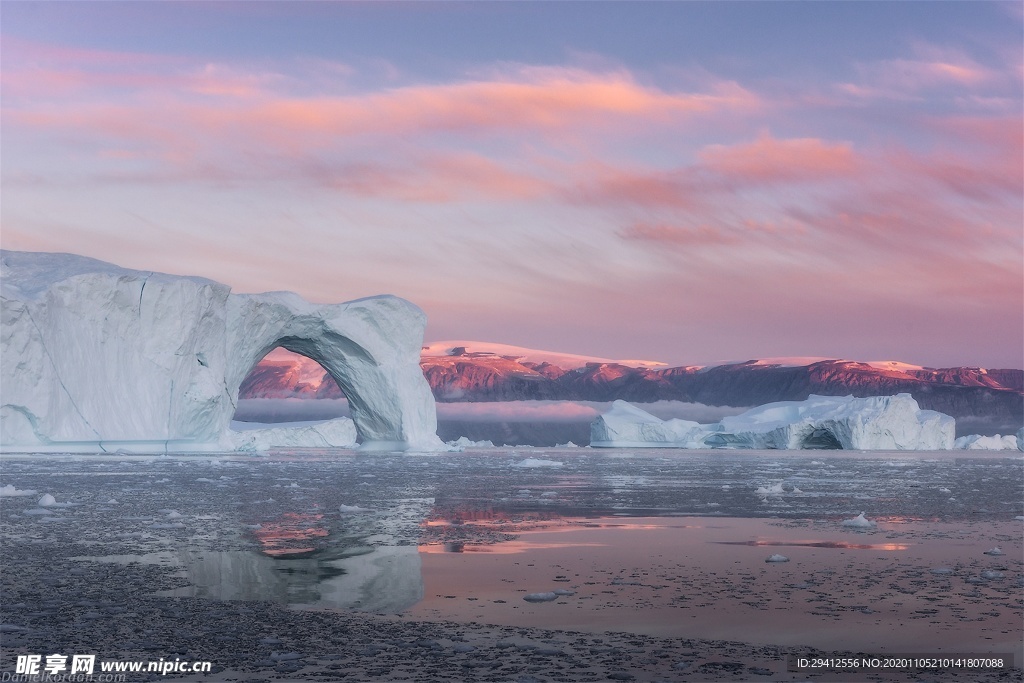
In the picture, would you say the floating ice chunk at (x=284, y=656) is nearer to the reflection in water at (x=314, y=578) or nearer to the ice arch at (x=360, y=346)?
the reflection in water at (x=314, y=578)

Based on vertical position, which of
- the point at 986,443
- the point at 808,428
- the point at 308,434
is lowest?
the point at 986,443

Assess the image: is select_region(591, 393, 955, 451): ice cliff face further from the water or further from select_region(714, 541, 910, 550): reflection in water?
select_region(714, 541, 910, 550): reflection in water

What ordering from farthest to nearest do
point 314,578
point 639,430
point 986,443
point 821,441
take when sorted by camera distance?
point 986,443 < point 639,430 < point 821,441 < point 314,578

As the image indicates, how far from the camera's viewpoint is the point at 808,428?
53844 mm

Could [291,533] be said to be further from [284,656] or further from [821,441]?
[821,441]

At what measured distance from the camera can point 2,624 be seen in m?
4.16

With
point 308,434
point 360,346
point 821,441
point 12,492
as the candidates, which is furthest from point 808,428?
point 12,492

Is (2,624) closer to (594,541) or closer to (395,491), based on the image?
(594,541)

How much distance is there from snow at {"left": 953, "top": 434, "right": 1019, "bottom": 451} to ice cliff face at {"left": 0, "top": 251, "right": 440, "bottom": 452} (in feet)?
163

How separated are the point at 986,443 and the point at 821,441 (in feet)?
52.1

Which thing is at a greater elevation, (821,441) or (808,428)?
(808,428)

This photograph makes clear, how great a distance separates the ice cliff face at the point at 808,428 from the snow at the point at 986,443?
10.2 meters

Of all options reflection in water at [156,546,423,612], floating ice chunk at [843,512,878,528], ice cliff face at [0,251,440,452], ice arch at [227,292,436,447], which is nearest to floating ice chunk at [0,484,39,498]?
reflection in water at [156,546,423,612]

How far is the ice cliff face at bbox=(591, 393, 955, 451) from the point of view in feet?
168
